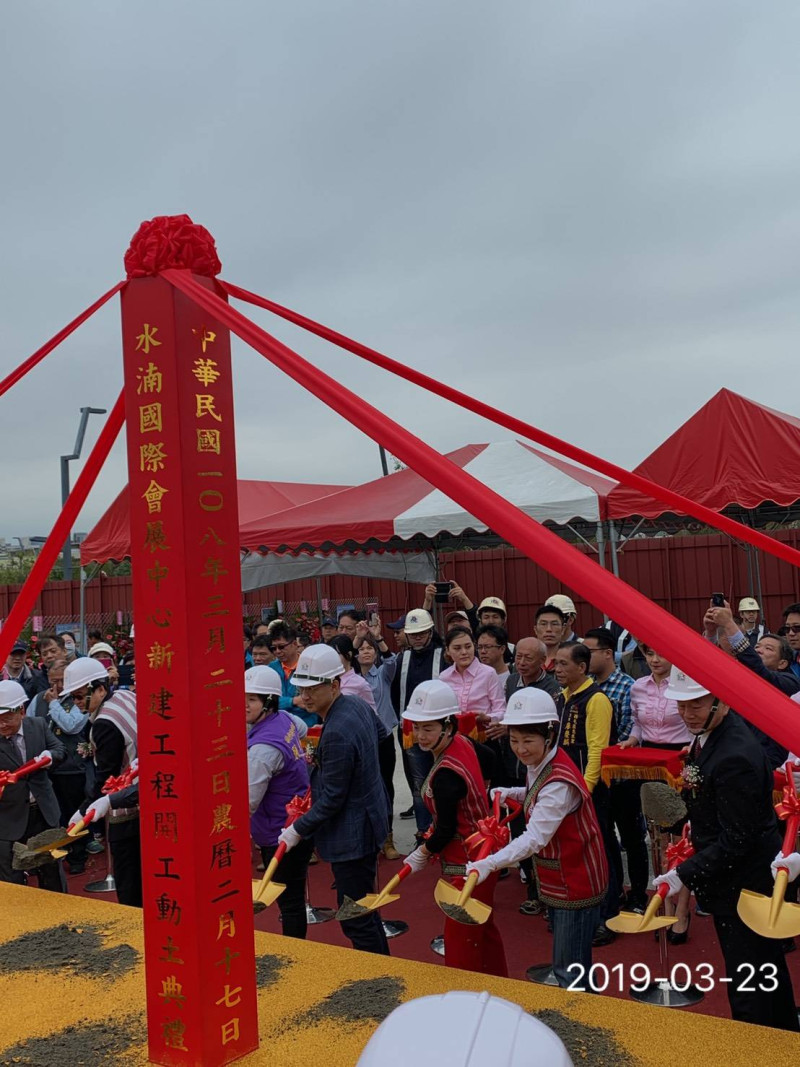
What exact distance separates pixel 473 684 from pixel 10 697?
9.08ft

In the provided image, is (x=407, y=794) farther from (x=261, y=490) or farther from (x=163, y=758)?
(x=261, y=490)

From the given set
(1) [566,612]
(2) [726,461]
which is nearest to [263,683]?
(1) [566,612]

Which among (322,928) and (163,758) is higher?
(163,758)

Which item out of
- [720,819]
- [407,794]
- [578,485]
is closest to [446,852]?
[720,819]

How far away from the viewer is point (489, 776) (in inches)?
217

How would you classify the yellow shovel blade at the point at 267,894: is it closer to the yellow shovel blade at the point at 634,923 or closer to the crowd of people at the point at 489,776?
the crowd of people at the point at 489,776

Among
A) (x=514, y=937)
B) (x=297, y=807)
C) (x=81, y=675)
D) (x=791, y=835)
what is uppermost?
(x=81, y=675)

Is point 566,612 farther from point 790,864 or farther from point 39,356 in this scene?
point 39,356

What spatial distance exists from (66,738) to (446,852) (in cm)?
358

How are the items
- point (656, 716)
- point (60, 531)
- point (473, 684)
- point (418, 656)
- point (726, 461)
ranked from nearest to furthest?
point (60, 531) < point (656, 716) < point (473, 684) < point (418, 656) < point (726, 461)

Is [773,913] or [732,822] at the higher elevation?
[732,822]

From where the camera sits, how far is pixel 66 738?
20.1ft

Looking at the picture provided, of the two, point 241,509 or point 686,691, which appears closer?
point 686,691

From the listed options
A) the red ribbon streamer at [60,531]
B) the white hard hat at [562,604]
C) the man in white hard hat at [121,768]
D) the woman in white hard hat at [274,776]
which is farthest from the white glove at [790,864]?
the white hard hat at [562,604]
